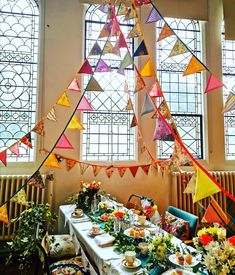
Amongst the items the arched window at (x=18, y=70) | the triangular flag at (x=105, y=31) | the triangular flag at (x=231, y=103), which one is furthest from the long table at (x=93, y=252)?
the triangular flag at (x=105, y=31)

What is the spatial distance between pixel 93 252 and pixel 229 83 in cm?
358

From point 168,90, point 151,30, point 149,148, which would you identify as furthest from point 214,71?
point 149,148

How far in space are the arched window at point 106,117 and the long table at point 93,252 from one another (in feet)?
3.70

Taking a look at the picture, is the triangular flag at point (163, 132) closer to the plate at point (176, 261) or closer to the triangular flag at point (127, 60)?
the triangular flag at point (127, 60)

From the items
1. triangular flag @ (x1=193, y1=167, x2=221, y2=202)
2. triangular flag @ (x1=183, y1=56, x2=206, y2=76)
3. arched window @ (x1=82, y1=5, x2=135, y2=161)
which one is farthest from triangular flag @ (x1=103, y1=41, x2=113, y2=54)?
triangular flag @ (x1=193, y1=167, x2=221, y2=202)

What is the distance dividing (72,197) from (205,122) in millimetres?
2384

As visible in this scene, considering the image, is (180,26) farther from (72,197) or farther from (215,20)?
(72,197)

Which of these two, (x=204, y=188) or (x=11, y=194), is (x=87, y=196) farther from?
(x=204, y=188)

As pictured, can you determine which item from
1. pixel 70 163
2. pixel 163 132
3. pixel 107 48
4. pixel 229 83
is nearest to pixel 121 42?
pixel 107 48

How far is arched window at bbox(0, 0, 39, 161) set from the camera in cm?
330

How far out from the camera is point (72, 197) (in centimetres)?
310

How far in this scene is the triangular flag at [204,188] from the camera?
4.60 feet

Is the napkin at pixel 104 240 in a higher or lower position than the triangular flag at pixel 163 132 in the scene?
lower

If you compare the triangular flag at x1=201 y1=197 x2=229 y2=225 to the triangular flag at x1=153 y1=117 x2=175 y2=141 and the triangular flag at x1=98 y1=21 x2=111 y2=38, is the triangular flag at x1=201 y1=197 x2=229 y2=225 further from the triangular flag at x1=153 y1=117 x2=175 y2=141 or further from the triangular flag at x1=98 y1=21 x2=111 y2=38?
the triangular flag at x1=98 y1=21 x2=111 y2=38
